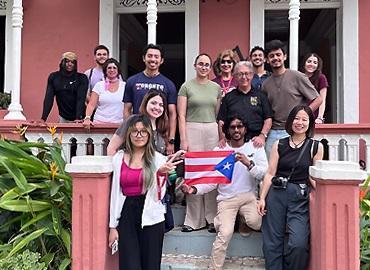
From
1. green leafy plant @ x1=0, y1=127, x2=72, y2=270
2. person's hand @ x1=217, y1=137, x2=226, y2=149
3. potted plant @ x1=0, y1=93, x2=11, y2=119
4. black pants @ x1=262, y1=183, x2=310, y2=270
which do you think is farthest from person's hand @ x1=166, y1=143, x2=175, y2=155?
potted plant @ x1=0, y1=93, x2=11, y2=119

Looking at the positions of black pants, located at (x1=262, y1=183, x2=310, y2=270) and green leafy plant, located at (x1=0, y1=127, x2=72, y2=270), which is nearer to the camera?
black pants, located at (x1=262, y1=183, x2=310, y2=270)

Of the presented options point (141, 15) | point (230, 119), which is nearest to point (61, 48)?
point (141, 15)

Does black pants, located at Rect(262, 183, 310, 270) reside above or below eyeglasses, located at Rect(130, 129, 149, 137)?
below

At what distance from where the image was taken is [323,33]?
30.0 feet

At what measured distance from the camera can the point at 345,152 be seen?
5.55m

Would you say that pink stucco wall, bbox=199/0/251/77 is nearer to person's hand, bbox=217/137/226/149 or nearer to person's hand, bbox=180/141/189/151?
person's hand, bbox=180/141/189/151

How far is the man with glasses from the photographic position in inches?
175

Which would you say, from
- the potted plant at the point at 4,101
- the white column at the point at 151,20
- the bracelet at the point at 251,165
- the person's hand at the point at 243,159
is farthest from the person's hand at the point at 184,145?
the potted plant at the point at 4,101

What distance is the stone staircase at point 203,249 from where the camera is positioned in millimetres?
4430

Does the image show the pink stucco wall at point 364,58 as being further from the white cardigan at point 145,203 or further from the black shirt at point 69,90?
the white cardigan at point 145,203

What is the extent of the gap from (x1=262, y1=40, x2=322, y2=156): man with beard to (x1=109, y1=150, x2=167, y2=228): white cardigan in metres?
1.53

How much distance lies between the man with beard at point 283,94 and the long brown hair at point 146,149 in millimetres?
1528

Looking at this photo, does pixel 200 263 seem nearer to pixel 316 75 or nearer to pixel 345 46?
pixel 316 75

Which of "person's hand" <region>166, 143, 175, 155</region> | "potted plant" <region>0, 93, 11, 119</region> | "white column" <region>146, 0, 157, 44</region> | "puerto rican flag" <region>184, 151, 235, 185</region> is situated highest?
"white column" <region>146, 0, 157, 44</region>
